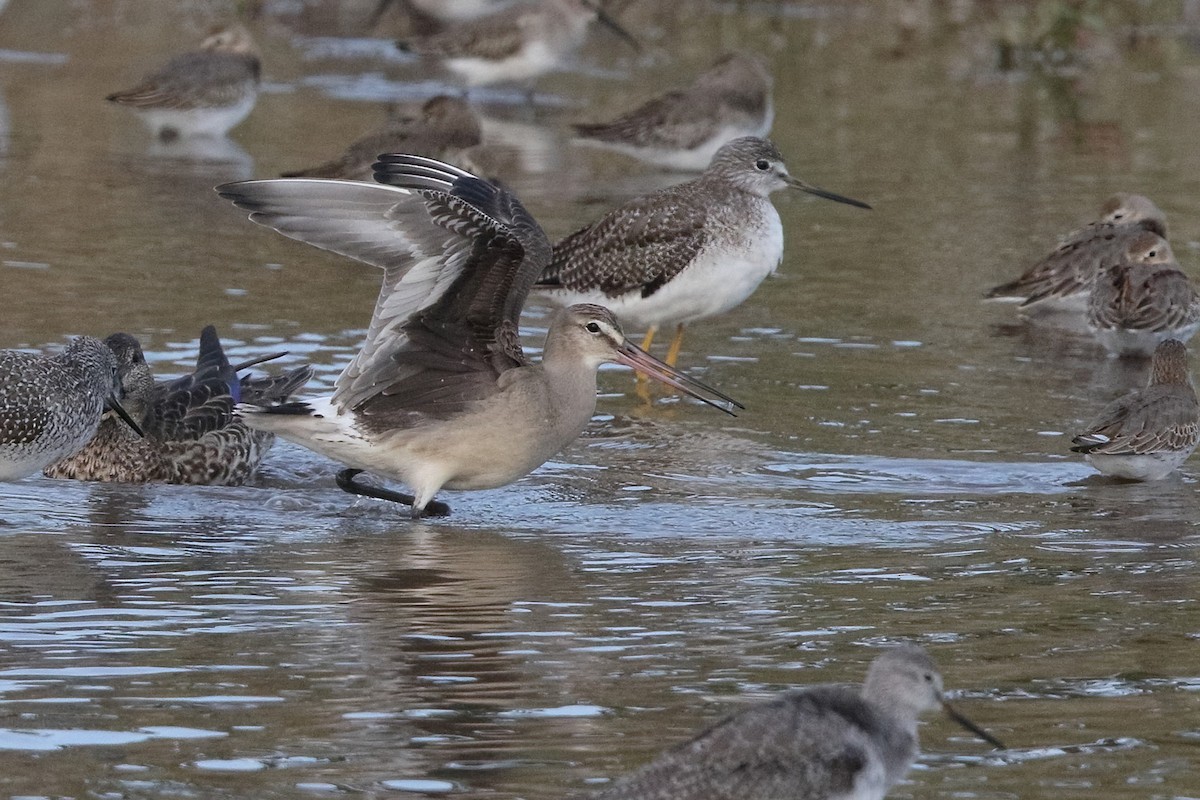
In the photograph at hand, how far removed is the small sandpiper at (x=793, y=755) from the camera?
444cm

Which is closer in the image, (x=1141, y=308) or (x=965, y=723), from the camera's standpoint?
(x=965, y=723)

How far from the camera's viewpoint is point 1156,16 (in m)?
24.6

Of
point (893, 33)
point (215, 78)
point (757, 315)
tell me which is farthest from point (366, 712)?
point (893, 33)

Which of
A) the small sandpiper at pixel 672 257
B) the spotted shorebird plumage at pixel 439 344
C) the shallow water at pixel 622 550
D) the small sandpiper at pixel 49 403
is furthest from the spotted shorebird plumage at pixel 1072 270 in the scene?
the small sandpiper at pixel 49 403

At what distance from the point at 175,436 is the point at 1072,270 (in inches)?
225

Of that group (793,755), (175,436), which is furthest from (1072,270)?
(793,755)

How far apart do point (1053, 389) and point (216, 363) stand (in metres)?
Answer: 4.06

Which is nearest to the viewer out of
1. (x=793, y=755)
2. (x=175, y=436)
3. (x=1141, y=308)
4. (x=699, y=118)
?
(x=793, y=755)

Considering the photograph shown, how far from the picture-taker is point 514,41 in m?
19.4

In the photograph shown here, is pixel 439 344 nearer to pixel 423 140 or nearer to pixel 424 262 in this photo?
pixel 424 262

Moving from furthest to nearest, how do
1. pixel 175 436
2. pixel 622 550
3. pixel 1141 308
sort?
pixel 1141 308 → pixel 175 436 → pixel 622 550

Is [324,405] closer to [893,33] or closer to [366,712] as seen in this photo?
[366,712]

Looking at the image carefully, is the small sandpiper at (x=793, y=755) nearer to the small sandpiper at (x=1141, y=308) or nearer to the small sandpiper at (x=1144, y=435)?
the small sandpiper at (x=1144, y=435)

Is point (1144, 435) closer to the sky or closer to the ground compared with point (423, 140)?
closer to the ground
